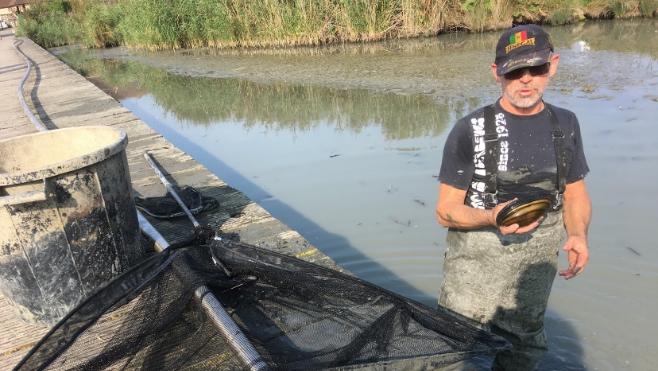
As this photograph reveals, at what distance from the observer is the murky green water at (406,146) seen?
14.6 ft

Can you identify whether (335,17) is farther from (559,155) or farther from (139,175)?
(559,155)

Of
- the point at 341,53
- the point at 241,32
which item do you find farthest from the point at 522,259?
the point at 241,32

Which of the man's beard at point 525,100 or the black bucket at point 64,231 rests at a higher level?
the man's beard at point 525,100

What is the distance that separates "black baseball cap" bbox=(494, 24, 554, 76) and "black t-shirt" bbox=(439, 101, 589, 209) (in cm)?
24

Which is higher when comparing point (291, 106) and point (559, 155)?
point (559, 155)

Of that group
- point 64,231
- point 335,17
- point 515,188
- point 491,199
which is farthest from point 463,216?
point 335,17

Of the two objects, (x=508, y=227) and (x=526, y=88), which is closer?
(x=508, y=227)

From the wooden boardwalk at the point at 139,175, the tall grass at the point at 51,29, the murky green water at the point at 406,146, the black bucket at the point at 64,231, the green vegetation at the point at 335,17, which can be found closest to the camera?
the black bucket at the point at 64,231

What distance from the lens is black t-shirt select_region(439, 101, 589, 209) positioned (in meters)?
2.52

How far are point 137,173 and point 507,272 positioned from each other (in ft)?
14.8

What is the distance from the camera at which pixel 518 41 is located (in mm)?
2402

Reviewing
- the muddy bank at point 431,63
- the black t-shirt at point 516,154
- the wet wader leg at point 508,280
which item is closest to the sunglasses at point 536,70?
the black t-shirt at point 516,154

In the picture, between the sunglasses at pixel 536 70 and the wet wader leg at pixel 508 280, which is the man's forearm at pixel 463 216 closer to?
the wet wader leg at pixel 508 280

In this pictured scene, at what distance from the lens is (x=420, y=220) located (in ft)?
18.7
